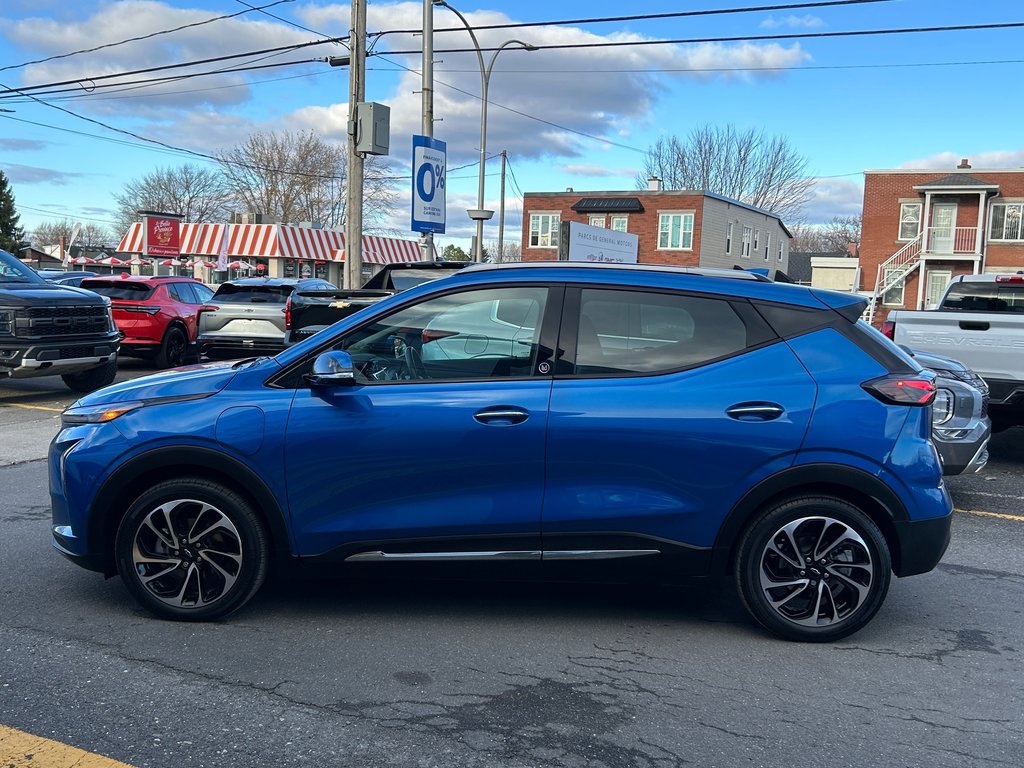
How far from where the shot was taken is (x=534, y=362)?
4133 millimetres

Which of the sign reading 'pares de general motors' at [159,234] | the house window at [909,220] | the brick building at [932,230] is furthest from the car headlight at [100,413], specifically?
the house window at [909,220]

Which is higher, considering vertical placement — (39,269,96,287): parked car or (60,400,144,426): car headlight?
(39,269,96,287): parked car

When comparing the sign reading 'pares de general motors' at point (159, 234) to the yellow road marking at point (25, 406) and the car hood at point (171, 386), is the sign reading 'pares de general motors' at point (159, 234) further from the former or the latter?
the car hood at point (171, 386)

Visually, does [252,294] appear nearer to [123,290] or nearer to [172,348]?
[172,348]

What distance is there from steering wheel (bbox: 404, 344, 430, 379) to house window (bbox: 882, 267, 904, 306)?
4097cm

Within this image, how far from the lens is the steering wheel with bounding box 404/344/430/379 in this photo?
4180 mm

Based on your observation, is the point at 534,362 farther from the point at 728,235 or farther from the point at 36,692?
the point at 728,235

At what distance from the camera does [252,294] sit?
47.0 ft

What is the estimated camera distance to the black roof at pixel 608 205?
151 ft

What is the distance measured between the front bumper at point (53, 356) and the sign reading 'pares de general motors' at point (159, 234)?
108ft

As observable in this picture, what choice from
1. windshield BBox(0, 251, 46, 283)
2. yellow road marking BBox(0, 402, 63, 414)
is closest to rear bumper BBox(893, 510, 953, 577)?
yellow road marking BBox(0, 402, 63, 414)

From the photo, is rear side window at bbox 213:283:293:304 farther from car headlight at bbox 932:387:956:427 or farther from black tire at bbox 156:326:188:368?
car headlight at bbox 932:387:956:427

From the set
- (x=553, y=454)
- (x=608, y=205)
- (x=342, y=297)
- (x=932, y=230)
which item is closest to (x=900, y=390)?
(x=553, y=454)

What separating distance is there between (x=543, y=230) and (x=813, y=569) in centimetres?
4607
